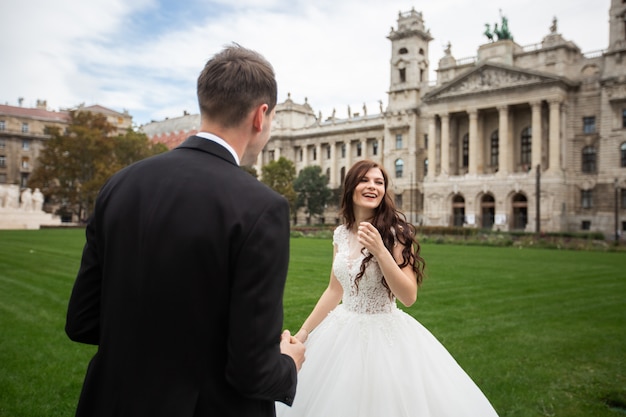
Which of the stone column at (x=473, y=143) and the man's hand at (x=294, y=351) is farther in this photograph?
the stone column at (x=473, y=143)

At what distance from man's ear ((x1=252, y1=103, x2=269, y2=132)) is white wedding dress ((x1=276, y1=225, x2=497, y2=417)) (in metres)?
1.99

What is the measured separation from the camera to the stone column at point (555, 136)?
50000 mm

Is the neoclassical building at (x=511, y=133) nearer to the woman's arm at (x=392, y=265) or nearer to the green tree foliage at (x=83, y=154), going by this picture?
the green tree foliage at (x=83, y=154)

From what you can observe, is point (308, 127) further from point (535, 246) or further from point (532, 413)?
point (532, 413)

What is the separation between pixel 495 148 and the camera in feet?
190

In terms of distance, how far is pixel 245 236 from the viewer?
198 cm

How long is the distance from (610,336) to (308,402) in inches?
279

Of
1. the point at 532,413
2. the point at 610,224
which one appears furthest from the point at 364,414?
the point at 610,224

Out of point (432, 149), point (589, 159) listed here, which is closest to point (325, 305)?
point (589, 159)

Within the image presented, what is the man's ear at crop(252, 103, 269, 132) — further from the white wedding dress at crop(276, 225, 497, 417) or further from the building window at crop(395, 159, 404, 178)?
Result: the building window at crop(395, 159, 404, 178)

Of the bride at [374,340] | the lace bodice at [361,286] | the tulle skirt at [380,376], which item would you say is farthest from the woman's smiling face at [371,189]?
the tulle skirt at [380,376]

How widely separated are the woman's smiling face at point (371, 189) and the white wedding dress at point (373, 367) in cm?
37

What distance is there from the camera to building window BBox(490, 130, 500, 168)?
57.4 m

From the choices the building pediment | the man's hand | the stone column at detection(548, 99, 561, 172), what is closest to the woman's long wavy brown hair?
the man's hand
